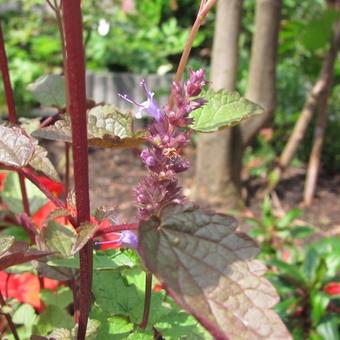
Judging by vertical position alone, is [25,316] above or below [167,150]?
below

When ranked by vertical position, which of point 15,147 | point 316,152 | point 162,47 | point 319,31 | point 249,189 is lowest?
point 249,189

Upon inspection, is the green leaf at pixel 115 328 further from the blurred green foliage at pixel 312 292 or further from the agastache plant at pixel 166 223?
the blurred green foliage at pixel 312 292

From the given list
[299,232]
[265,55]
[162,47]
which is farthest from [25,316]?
[162,47]

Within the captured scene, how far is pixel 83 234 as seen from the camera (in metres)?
0.43

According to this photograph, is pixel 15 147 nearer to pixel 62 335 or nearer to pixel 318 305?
pixel 62 335

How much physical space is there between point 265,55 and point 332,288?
1500 mm

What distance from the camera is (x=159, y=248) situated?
16.1 inches

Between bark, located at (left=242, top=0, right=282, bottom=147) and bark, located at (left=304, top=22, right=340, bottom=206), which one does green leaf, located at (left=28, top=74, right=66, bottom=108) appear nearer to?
bark, located at (left=242, top=0, right=282, bottom=147)

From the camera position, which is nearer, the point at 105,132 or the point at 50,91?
the point at 105,132

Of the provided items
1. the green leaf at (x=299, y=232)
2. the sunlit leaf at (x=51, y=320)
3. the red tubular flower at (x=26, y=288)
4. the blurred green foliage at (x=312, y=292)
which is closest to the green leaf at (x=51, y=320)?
the sunlit leaf at (x=51, y=320)

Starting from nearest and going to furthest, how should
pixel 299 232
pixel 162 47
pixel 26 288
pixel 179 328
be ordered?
pixel 179 328 → pixel 26 288 → pixel 299 232 → pixel 162 47

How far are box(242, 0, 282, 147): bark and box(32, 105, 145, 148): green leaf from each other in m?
2.28

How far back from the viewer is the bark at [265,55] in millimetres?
2699

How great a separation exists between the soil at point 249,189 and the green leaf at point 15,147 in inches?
91.7
